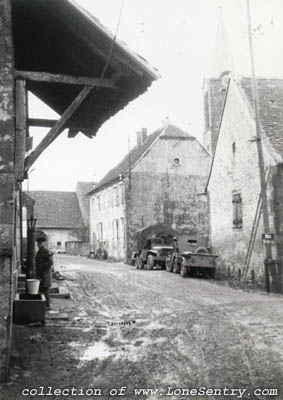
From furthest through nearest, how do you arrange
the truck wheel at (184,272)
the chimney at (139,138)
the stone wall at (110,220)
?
the chimney at (139,138), the stone wall at (110,220), the truck wheel at (184,272)

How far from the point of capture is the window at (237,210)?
20609 millimetres

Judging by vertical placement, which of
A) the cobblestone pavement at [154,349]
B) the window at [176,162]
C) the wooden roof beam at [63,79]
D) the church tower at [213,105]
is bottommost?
the cobblestone pavement at [154,349]

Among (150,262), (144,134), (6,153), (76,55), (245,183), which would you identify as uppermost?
(144,134)

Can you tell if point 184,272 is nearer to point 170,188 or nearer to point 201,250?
point 201,250

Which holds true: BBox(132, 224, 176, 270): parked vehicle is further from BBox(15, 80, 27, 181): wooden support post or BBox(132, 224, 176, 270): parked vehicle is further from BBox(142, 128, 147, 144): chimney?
BBox(15, 80, 27, 181): wooden support post

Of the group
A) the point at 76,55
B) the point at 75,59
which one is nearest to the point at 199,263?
the point at 75,59

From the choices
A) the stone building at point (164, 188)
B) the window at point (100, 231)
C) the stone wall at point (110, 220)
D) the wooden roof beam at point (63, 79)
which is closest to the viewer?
the wooden roof beam at point (63, 79)

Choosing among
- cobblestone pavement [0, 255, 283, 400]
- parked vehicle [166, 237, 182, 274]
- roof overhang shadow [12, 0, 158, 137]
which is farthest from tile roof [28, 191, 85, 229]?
roof overhang shadow [12, 0, 158, 137]

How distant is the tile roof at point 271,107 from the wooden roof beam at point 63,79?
1158cm

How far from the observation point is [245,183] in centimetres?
1994

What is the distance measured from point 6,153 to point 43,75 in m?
1.29

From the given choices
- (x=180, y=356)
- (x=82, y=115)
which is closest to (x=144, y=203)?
(x=82, y=115)

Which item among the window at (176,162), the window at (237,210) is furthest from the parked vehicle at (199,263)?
the window at (176,162)

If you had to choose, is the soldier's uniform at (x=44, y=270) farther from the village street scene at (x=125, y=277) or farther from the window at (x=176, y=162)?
the window at (x=176, y=162)
